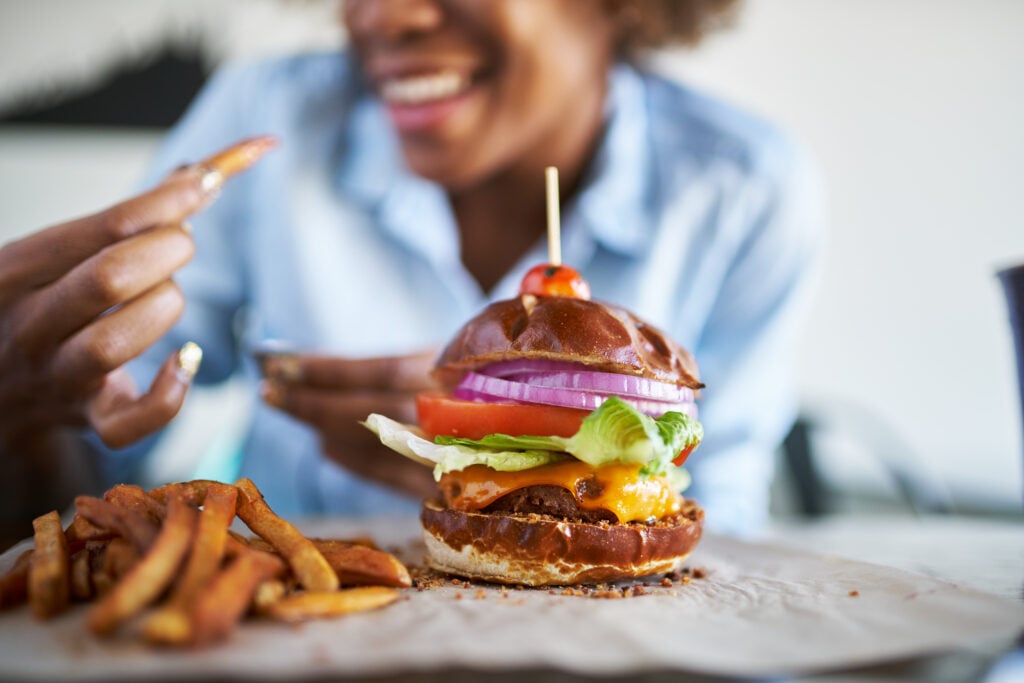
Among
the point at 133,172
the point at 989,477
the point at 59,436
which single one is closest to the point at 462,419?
the point at 59,436

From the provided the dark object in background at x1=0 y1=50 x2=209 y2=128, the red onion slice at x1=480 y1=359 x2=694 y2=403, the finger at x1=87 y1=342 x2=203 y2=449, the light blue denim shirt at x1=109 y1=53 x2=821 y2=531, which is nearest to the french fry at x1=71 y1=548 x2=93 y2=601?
the finger at x1=87 y1=342 x2=203 y2=449

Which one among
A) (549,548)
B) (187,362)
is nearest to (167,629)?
(549,548)

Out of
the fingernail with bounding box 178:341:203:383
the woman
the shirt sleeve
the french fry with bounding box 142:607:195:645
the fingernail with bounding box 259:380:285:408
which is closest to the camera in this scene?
the french fry with bounding box 142:607:195:645

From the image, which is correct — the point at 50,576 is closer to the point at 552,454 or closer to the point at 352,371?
the point at 552,454

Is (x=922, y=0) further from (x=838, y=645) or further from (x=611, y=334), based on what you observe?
(x=838, y=645)

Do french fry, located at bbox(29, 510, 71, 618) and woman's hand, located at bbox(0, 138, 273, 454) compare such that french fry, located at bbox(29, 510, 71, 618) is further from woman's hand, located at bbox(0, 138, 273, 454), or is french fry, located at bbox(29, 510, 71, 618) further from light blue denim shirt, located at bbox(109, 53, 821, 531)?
light blue denim shirt, located at bbox(109, 53, 821, 531)
